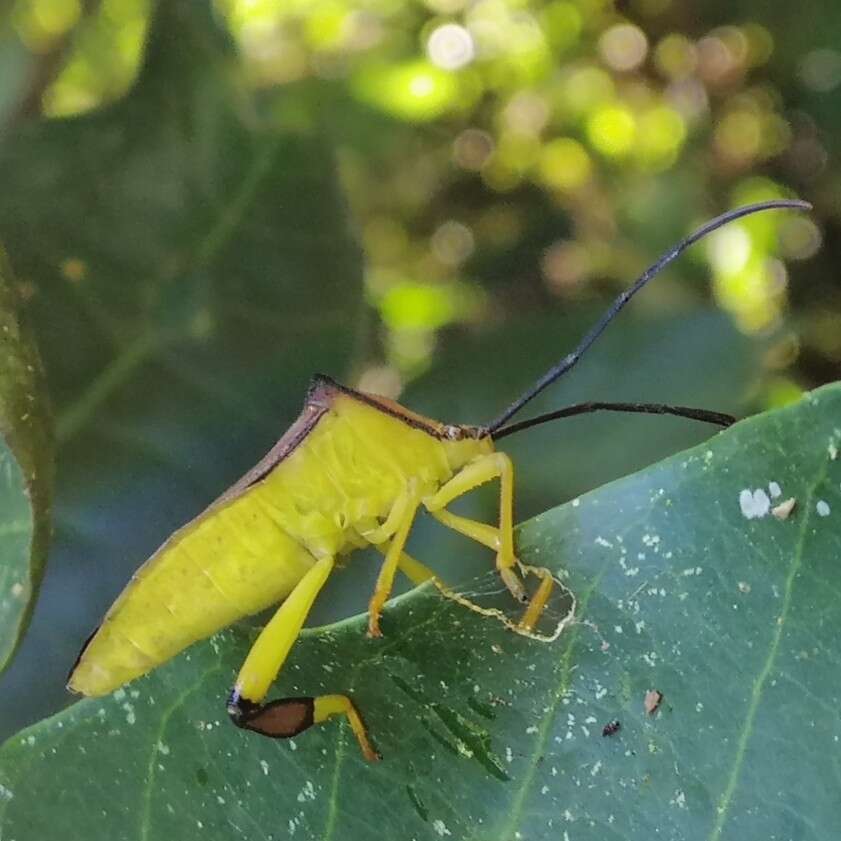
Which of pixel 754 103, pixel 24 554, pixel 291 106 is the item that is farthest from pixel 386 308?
pixel 24 554

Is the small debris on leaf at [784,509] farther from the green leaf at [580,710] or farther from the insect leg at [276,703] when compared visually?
the insect leg at [276,703]

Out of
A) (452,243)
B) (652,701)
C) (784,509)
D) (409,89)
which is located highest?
(409,89)

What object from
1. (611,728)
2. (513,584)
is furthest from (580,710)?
(513,584)

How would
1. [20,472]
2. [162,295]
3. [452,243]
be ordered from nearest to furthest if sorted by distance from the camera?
[20,472] → [162,295] → [452,243]

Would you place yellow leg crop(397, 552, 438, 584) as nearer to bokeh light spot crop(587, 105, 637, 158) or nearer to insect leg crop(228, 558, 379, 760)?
insect leg crop(228, 558, 379, 760)

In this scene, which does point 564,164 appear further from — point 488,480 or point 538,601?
point 538,601
